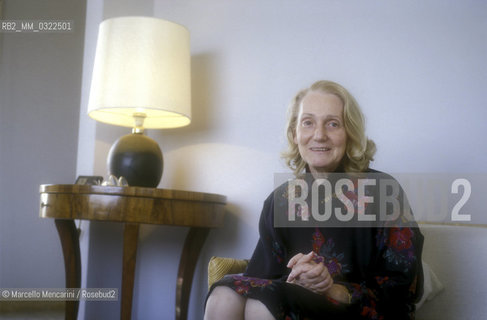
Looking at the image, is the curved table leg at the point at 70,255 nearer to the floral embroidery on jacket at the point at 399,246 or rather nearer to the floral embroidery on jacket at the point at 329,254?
the floral embroidery on jacket at the point at 329,254

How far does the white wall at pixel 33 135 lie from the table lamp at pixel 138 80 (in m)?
1.34

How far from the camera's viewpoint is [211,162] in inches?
85.0

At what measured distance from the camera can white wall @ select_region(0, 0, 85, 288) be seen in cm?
296

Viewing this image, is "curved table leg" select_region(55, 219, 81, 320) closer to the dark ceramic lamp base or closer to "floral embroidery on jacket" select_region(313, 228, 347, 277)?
the dark ceramic lamp base

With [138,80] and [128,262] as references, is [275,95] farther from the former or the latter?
[128,262]

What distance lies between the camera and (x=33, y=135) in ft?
10.1

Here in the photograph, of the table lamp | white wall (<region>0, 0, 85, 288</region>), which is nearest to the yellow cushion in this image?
the table lamp

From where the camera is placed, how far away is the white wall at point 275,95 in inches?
60.5

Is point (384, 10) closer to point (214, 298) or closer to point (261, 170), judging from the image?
point (261, 170)

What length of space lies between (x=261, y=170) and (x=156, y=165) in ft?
1.35

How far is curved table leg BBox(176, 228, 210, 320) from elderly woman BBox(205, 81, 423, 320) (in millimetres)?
796

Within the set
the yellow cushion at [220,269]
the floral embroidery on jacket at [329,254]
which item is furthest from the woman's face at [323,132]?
the yellow cushion at [220,269]

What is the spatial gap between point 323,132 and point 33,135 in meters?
2.38

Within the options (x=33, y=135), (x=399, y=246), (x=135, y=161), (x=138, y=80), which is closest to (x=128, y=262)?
(x=135, y=161)
